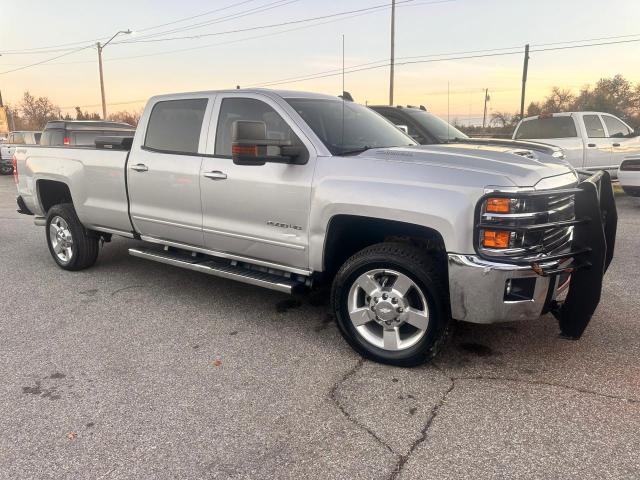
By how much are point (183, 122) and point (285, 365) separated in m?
2.54

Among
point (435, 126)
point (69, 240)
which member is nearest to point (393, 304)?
point (69, 240)

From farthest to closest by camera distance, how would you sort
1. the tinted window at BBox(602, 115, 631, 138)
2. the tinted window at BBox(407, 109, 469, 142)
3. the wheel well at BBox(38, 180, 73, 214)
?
the tinted window at BBox(602, 115, 631, 138) → the tinted window at BBox(407, 109, 469, 142) → the wheel well at BBox(38, 180, 73, 214)

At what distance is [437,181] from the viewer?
3266 millimetres

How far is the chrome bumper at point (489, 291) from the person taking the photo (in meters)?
3.12

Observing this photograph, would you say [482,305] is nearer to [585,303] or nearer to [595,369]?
[585,303]

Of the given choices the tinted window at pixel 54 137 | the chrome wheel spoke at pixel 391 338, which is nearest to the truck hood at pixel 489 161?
the chrome wheel spoke at pixel 391 338

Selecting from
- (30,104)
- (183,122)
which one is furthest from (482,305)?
(30,104)

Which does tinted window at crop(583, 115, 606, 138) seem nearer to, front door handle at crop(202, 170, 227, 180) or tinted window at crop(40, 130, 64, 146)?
front door handle at crop(202, 170, 227, 180)

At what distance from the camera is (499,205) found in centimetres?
307

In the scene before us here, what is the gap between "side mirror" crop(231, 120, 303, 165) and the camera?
3.61m

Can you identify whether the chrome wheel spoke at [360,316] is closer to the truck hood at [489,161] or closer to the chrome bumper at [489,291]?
the chrome bumper at [489,291]

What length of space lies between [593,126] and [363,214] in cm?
1050

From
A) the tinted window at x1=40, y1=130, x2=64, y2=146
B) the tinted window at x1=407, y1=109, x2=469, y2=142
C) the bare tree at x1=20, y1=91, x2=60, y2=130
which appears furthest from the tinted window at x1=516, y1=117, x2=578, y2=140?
the bare tree at x1=20, y1=91, x2=60, y2=130

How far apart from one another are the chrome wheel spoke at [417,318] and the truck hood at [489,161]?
998 millimetres
